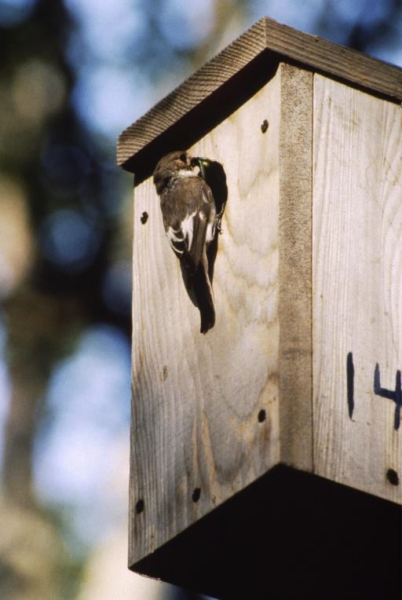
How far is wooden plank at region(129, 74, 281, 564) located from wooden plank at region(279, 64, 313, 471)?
0.9 inches

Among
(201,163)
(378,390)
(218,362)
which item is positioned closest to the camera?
(378,390)

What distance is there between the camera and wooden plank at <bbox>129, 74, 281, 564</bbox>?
3.46m

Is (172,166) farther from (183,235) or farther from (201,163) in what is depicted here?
(183,235)

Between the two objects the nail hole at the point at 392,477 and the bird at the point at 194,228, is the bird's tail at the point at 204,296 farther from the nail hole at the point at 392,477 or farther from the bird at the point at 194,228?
the nail hole at the point at 392,477

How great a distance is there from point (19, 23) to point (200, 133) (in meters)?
6.04

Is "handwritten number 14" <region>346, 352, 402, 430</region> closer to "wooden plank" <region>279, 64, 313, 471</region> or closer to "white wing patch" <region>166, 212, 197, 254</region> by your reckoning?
"wooden plank" <region>279, 64, 313, 471</region>

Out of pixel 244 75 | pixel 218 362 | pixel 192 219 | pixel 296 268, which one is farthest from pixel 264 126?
pixel 218 362

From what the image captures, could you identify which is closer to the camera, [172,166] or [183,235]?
[183,235]

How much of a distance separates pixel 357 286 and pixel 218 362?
0.38 meters

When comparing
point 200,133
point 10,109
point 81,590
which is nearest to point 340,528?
point 200,133

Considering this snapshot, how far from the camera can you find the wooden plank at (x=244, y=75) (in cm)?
368

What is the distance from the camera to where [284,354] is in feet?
11.1

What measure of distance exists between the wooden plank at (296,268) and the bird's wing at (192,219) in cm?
29

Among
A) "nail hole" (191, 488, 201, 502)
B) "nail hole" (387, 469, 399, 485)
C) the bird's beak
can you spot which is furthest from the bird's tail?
"nail hole" (387, 469, 399, 485)
